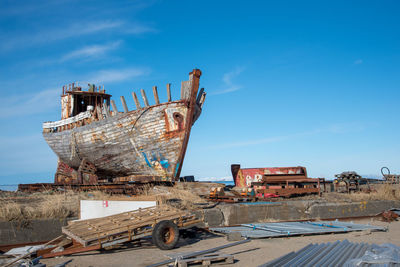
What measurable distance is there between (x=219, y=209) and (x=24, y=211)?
4976mm

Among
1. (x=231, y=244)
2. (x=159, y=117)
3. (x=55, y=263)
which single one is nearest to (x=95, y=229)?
(x=55, y=263)

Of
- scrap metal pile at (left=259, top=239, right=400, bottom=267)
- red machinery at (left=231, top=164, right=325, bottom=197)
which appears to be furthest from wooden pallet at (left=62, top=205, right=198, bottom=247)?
red machinery at (left=231, top=164, right=325, bottom=197)

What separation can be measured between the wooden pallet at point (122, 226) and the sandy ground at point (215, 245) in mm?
259

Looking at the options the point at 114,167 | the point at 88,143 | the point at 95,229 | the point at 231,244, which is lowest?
the point at 231,244

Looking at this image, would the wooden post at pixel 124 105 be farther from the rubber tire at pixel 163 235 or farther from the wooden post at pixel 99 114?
the rubber tire at pixel 163 235

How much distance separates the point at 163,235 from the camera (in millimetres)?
6430

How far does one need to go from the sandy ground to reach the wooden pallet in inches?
10.2

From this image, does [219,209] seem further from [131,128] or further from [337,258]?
[131,128]

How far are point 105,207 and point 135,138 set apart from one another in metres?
9.48

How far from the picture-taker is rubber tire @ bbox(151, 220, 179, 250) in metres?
6.21

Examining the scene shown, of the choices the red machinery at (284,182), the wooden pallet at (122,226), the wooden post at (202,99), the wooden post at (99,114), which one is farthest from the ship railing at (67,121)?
the wooden pallet at (122,226)

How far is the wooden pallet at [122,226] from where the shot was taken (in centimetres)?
609

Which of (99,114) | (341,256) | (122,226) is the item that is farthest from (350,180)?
(99,114)

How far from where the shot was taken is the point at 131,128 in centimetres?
1756
